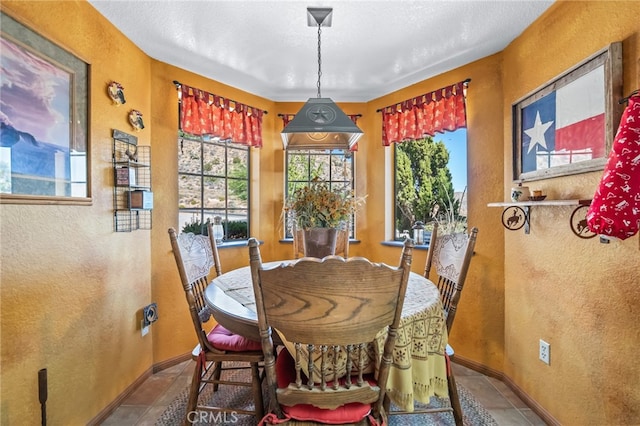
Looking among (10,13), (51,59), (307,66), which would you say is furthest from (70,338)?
(307,66)

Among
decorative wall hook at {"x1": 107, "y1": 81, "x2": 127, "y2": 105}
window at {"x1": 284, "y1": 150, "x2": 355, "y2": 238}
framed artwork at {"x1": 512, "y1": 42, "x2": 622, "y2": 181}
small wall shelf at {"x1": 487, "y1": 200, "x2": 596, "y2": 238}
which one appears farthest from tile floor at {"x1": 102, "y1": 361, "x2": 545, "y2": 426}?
decorative wall hook at {"x1": 107, "y1": 81, "x2": 127, "y2": 105}

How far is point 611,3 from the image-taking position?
4.55 ft

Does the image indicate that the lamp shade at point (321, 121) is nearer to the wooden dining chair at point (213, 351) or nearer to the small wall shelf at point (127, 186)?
the wooden dining chair at point (213, 351)

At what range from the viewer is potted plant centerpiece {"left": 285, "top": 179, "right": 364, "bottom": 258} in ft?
Result: 6.25

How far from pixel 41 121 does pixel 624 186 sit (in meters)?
2.48

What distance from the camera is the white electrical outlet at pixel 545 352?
175 cm

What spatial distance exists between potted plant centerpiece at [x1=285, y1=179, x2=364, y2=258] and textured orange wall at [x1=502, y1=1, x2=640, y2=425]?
3.96 feet

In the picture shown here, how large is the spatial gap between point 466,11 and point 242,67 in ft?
5.53

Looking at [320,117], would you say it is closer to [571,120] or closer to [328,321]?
[328,321]

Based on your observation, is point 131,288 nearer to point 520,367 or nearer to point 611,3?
point 520,367

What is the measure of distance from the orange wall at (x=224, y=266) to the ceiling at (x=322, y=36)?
146mm

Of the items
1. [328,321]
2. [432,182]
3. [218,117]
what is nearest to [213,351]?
[328,321]

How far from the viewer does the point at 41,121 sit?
1.43m

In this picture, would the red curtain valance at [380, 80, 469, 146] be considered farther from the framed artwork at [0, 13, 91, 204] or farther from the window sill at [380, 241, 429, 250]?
the framed artwork at [0, 13, 91, 204]
